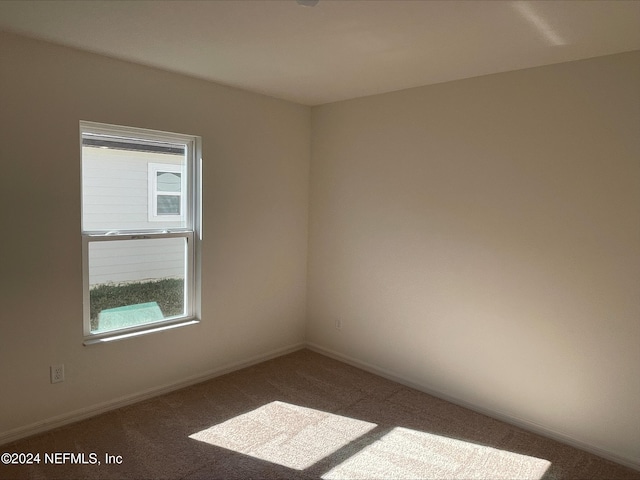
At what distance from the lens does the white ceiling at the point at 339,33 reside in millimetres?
2080

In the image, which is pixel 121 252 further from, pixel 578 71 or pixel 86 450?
pixel 578 71

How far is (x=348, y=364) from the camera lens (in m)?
4.14

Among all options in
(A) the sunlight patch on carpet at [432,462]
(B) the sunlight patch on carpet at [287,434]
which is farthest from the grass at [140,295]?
(A) the sunlight patch on carpet at [432,462]

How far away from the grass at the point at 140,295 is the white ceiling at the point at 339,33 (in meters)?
1.64

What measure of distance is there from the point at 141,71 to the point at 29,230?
1331 millimetres

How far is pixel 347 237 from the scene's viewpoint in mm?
4137

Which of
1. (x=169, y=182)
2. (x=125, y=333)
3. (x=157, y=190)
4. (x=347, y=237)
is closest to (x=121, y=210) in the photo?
(x=157, y=190)

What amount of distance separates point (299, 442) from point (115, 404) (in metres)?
1.41

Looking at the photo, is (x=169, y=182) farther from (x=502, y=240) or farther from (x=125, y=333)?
(x=502, y=240)

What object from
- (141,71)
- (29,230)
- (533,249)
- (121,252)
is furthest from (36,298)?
(533,249)

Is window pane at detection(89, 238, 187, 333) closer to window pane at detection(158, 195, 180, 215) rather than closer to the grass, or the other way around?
the grass

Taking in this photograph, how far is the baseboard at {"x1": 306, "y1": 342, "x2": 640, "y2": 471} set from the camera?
8.94 feet

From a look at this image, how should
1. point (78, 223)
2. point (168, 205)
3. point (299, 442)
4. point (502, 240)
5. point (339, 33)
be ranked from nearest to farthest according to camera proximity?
point (339, 33) < point (299, 442) < point (78, 223) < point (502, 240) < point (168, 205)

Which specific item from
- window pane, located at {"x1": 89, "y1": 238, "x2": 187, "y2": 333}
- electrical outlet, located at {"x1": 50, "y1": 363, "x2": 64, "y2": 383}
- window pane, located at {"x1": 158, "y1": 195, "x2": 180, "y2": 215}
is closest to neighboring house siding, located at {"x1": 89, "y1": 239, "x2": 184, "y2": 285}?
window pane, located at {"x1": 89, "y1": 238, "x2": 187, "y2": 333}
